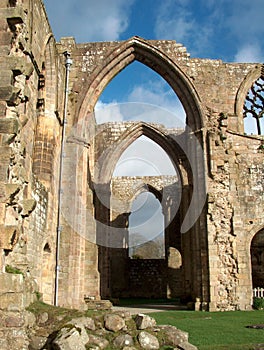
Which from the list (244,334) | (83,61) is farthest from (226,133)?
(244,334)

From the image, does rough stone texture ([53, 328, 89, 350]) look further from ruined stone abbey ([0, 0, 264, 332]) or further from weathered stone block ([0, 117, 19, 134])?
ruined stone abbey ([0, 0, 264, 332])

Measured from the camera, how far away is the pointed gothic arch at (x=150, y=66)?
12.5 meters

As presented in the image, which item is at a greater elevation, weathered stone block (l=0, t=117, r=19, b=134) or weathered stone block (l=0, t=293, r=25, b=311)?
weathered stone block (l=0, t=117, r=19, b=134)

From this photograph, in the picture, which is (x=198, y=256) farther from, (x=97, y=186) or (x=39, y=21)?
(x=39, y=21)

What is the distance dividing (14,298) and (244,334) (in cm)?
352

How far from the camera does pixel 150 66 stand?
1311 centimetres

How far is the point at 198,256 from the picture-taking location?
11.5m

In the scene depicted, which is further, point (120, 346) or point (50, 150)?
point (50, 150)

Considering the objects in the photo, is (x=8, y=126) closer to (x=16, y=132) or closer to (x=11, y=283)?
(x=16, y=132)

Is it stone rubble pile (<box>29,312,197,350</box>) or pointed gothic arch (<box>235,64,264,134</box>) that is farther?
pointed gothic arch (<box>235,64,264,134</box>)

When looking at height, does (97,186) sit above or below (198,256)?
above

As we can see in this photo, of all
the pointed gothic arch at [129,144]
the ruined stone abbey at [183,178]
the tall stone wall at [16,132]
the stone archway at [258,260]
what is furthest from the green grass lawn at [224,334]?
the pointed gothic arch at [129,144]

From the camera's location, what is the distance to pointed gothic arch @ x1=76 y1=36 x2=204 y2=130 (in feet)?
41.0

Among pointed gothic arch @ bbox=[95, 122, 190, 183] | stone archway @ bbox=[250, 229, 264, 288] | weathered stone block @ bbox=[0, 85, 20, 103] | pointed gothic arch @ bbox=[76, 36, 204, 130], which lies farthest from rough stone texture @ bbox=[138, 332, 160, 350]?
pointed gothic arch @ bbox=[95, 122, 190, 183]
